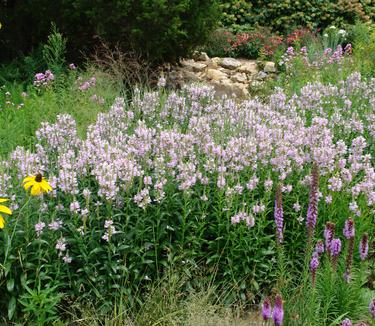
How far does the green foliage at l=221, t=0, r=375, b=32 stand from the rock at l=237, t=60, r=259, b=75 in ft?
8.33

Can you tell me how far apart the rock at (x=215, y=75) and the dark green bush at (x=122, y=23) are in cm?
136

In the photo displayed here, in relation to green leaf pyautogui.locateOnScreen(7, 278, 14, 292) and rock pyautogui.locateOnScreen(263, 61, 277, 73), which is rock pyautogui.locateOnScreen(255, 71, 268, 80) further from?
green leaf pyautogui.locateOnScreen(7, 278, 14, 292)

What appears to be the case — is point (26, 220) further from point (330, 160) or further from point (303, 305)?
point (330, 160)

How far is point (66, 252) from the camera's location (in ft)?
13.7

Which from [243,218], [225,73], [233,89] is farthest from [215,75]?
[243,218]

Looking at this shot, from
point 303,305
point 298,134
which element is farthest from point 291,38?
point 303,305

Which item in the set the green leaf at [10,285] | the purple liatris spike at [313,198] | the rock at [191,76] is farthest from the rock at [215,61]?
the purple liatris spike at [313,198]

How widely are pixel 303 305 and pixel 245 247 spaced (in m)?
0.94

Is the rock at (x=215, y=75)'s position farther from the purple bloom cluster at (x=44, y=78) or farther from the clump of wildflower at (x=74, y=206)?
the clump of wildflower at (x=74, y=206)

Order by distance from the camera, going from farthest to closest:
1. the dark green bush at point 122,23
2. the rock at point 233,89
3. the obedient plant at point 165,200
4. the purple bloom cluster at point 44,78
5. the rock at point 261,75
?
the rock at point 261,75 → the rock at point 233,89 → the dark green bush at point 122,23 → the purple bloom cluster at point 44,78 → the obedient plant at point 165,200

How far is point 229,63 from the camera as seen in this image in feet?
40.0

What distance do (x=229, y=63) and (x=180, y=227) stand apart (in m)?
8.12

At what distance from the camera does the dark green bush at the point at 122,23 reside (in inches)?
355

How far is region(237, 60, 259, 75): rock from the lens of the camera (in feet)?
39.3
